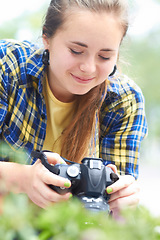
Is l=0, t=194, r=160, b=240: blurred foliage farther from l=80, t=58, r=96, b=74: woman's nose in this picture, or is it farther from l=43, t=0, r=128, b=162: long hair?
l=43, t=0, r=128, b=162: long hair

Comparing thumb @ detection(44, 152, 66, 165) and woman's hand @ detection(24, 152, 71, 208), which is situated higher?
thumb @ detection(44, 152, 66, 165)

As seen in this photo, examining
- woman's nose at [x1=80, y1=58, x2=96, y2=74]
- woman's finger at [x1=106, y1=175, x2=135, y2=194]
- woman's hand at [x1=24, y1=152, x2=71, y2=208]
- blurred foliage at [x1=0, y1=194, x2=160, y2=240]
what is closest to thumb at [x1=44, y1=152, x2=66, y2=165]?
woman's hand at [x1=24, y1=152, x2=71, y2=208]

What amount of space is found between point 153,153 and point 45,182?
355 inches

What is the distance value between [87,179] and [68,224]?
50cm

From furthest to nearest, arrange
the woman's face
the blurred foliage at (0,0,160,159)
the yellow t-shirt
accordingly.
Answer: the blurred foliage at (0,0,160,159)
the yellow t-shirt
the woman's face

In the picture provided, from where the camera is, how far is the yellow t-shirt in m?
1.37

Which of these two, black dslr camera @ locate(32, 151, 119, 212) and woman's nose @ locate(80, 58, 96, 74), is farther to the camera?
woman's nose @ locate(80, 58, 96, 74)

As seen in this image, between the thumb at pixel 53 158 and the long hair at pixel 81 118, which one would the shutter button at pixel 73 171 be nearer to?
the thumb at pixel 53 158

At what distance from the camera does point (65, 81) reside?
1171 mm

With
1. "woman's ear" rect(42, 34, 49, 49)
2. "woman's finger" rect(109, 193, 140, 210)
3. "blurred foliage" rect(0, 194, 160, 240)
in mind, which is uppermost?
"woman's ear" rect(42, 34, 49, 49)

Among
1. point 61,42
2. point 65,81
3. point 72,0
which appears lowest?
point 65,81

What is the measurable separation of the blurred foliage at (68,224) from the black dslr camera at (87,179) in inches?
16.3

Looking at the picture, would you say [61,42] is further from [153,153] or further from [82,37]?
[153,153]

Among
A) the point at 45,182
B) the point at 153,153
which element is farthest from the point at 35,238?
the point at 153,153
